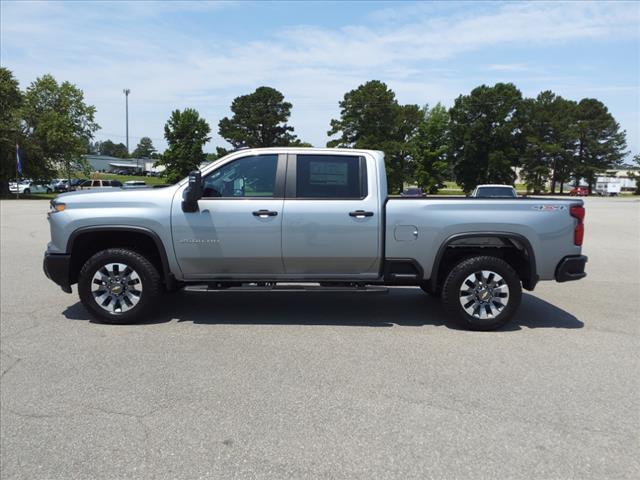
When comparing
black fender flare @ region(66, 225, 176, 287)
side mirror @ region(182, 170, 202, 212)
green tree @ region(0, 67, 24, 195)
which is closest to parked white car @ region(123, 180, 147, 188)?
black fender flare @ region(66, 225, 176, 287)

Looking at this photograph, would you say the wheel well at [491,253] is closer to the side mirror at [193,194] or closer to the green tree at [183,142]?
the side mirror at [193,194]

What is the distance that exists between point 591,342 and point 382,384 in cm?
258

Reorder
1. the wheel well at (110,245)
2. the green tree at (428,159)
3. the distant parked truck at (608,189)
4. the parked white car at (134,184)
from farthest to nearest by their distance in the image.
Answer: the distant parked truck at (608,189) → the green tree at (428,159) → the parked white car at (134,184) → the wheel well at (110,245)

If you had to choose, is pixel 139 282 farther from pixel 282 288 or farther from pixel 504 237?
pixel 504 237

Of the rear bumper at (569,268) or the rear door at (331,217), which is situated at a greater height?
the rear door at (331,217)

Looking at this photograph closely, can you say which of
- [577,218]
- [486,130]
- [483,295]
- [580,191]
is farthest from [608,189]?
[483,295]

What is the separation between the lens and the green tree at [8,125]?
1746 inches

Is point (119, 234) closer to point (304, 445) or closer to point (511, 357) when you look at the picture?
point (304, 445)

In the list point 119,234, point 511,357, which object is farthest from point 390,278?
point 119,234

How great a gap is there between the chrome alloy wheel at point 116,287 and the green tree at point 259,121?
231 ft

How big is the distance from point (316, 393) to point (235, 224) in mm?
2317

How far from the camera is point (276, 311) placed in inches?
253

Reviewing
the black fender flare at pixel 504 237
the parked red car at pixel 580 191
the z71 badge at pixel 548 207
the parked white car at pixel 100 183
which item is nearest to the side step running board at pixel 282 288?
the black fender flare at pixel 504 237

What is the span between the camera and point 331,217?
18.4ft
